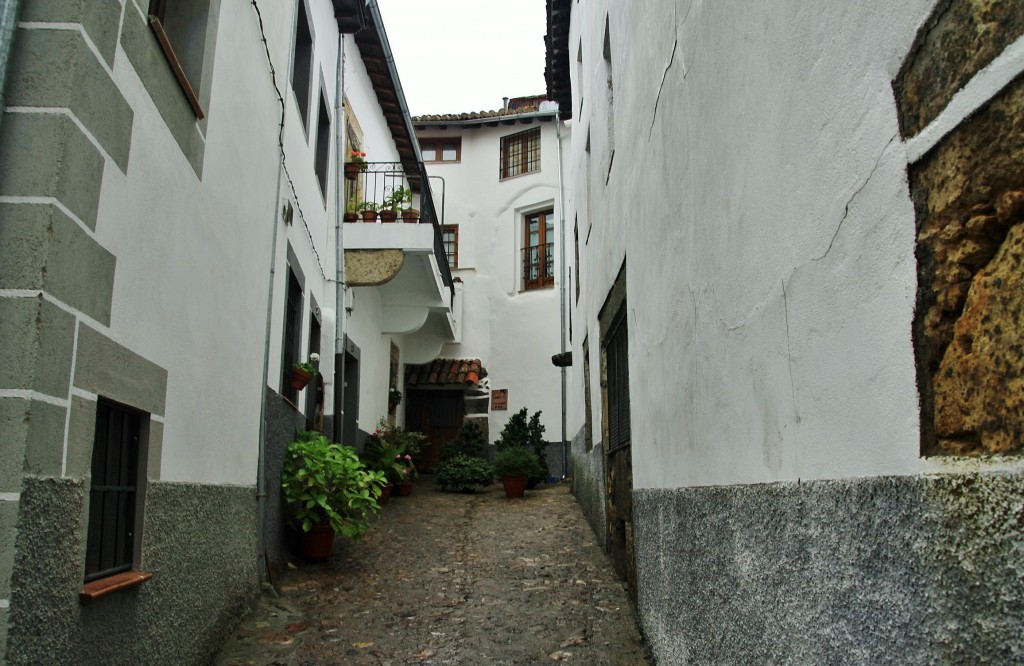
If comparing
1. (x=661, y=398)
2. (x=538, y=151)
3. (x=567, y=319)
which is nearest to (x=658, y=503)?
(x=661, y=398)

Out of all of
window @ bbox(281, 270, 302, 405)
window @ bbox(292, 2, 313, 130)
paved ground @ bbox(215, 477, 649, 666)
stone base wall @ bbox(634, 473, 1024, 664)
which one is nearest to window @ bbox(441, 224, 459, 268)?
paved ground @ bbox(215, 477, 649, 666)

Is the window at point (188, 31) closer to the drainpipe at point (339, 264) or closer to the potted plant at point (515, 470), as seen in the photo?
the drainpipe at point (339, 264)

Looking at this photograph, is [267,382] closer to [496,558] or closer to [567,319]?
[496,558]

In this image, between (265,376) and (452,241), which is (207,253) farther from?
(452,241)

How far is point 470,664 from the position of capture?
16.0ft

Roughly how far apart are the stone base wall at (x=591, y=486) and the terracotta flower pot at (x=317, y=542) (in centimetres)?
241

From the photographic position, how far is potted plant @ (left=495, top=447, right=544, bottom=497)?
12.0 metres

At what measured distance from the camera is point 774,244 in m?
2.46

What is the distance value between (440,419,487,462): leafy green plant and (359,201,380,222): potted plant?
4.81 meters

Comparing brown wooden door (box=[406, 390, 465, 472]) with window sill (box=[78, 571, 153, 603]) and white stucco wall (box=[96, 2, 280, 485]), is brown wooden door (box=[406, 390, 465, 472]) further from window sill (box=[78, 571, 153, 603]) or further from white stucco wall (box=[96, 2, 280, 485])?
window sill (box=[78, 571, 153, 603])

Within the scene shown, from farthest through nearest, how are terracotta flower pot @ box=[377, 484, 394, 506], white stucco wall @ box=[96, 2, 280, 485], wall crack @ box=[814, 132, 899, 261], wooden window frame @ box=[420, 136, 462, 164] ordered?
wooden window frame @ box=[420, 136, 462, 164], terracotta flower pot @ box=[377, 484, 394, 506], white stucco wall @ box=[96, 2, 280, 485], wall crack @ box=[814, 132, 899, 261]

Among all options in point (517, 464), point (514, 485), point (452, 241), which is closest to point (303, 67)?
point (517, 464)

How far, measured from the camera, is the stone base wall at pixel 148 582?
8.47ft

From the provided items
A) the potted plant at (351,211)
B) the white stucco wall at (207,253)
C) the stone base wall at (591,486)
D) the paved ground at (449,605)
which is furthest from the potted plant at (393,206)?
the white stucco wall at (207,253)
